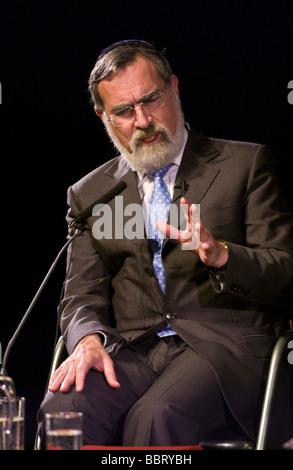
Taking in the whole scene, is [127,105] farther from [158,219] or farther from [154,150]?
[158,219]

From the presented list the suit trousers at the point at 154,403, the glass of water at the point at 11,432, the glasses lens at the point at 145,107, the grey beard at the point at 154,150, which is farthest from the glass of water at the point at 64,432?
the glasses lens at the point at 145,107

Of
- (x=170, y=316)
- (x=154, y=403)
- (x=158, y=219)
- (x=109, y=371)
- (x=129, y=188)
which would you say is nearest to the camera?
(x=154, y=403)

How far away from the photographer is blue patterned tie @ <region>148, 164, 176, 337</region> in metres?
2.66

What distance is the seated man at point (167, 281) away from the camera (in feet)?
7.59

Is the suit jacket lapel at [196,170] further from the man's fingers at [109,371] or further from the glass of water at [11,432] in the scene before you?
the glass of water at [11,432]

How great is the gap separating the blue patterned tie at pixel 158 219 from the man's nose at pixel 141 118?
0.79 feet

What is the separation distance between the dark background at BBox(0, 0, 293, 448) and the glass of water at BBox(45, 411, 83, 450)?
5.88ft

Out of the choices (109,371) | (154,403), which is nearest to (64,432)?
(154,403)

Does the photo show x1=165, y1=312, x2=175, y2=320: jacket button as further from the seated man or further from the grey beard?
the grey beard

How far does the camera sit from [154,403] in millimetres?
2248

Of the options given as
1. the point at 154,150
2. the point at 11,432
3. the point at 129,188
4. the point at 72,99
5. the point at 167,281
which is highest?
the point at 72,99

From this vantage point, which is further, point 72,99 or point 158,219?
point 72,99

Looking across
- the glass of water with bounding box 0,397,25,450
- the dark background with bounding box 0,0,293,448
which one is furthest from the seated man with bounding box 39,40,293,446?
the glass of water with bounding box 0,397,25,450

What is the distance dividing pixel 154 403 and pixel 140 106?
1.16 m
